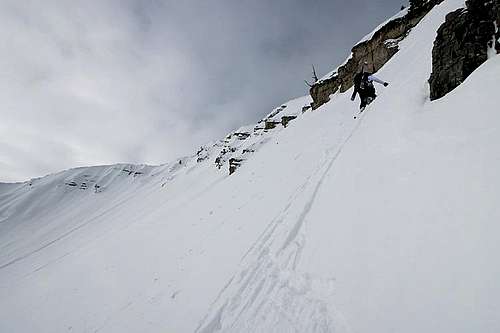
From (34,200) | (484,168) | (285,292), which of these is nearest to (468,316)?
(484,168)

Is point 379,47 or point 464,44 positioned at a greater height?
point 379,47

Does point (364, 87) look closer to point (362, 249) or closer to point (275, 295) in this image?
point (362, 249)

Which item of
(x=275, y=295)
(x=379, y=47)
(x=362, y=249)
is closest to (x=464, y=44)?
(x=362, y=249)

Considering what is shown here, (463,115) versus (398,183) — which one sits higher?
(463,115)

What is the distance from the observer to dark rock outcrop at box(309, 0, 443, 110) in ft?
62.5

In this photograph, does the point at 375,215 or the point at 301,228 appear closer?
the point at 375,215

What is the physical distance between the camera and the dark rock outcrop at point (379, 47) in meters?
19.1

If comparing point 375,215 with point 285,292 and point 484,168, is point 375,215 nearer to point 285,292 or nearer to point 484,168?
point 484,168

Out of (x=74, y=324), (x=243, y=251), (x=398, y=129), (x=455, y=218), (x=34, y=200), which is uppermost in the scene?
(x=34, y=200)

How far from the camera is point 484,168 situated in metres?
2.86

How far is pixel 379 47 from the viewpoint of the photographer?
67.0 ft

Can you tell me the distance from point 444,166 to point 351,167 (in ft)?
8.41

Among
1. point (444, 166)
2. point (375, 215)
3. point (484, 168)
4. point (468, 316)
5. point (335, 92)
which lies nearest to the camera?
point (468, 316)

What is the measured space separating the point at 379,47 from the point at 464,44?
18.0 meters
